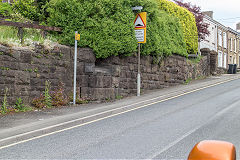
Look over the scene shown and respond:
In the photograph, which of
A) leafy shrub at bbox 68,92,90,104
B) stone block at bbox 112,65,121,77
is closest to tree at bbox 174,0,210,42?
stone block at bbox 112,65,121,77

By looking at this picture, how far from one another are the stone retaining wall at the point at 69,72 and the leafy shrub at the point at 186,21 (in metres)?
5.03

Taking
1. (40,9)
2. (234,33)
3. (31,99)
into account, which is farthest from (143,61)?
(234,33)

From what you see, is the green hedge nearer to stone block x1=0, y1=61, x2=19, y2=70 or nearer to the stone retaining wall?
the stone retaining wall

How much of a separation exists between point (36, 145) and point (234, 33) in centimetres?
4429

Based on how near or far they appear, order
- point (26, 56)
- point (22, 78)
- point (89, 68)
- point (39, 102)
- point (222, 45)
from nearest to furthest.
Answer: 1. point (22, 78)
2. point (26, 56)
3. point (39, 102)
4. point (89, 68)
5. point (222, 45)

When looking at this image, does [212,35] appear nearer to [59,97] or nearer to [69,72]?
[69,72]

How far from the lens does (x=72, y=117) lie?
→ 882 centimetres

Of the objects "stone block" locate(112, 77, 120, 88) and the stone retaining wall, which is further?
"stone block" locate(112, 77, 120, 88)

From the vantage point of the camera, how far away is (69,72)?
1173 cm

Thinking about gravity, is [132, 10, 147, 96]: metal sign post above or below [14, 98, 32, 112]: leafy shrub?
above

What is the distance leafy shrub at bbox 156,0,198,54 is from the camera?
67.3ft

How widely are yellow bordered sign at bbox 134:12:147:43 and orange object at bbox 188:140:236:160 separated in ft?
40.9

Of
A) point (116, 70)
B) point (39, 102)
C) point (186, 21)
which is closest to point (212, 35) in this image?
point (186, 21)

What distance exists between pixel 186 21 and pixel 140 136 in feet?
57.8
